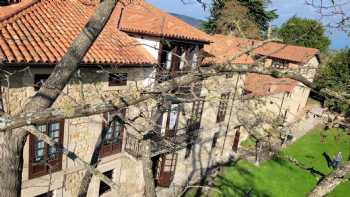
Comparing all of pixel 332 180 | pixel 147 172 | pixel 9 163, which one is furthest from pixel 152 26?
pixel 332 180

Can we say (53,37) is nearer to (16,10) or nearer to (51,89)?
(16,10)

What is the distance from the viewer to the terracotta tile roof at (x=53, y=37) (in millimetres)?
9252

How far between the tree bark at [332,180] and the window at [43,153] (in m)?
9.30

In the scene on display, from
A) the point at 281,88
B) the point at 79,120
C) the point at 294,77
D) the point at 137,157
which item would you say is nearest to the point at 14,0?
the point at 79,120

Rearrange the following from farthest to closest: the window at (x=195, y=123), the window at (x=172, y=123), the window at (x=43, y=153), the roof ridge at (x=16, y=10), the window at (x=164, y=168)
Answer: the window at (x=195, y=123)
the window at (x=164, y=168)
the window at (x=172, y=123)
the window at (x=43, y=153)
the roof ridge at (x=16, y=10)

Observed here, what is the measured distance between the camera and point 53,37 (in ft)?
34.9

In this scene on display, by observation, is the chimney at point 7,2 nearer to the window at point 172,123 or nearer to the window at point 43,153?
the window at point 43,153

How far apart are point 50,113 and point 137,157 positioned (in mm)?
10973

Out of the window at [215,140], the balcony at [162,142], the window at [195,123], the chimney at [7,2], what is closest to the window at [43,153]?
the balcony at [162,142]

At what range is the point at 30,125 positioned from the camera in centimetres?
335

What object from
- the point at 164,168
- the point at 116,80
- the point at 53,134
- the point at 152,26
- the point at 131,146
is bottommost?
the point at 164,168

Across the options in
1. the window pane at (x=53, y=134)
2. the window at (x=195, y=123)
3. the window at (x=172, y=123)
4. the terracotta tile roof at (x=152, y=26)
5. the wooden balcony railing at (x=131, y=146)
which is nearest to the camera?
the window pane at (x=53, y=134)

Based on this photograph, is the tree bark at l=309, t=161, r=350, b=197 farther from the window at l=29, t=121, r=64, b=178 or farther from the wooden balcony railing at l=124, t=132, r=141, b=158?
the wooden balcony railing at l=124, t=132, r=141, b=158

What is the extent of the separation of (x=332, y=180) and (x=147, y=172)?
8.84 ft
